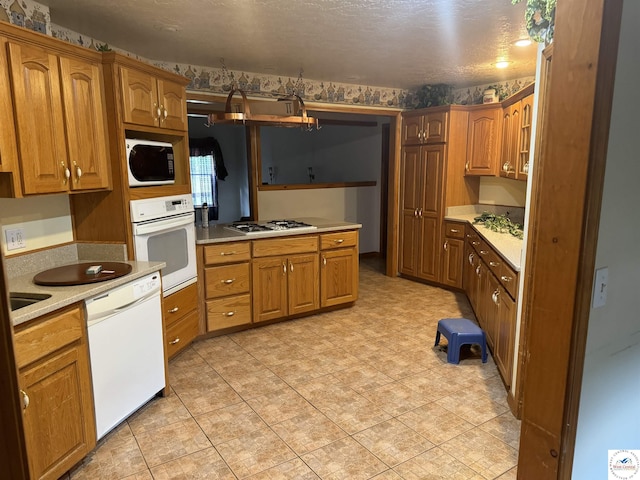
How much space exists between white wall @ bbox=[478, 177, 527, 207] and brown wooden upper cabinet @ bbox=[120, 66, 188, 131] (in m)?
3.45

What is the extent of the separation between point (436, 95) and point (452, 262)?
191 cm

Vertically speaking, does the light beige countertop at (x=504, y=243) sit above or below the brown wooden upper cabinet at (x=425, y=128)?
below

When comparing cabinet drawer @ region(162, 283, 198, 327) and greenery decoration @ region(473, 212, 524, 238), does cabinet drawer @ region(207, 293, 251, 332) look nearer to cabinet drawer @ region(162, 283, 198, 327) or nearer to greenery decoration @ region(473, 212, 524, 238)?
cabinet drawer @ region(162, 283, 198, 327)

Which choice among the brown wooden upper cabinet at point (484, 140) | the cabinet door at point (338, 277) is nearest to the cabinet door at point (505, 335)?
the cabinet door at point (338, 277)

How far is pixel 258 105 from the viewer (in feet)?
10.7

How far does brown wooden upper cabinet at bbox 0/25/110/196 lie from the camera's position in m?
2.04

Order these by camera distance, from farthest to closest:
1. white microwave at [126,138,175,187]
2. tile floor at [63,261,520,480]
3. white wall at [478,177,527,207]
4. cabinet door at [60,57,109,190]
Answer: white wall at [478,177,527,207] < white microwave at [126,138,175,187] < cabinet door at [60,57,109,190] < tile floor at [63,261,520,480]

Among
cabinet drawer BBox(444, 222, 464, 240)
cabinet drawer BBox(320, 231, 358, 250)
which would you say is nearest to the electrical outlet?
cabinet drawer BBox(320, 231, 358, 250)

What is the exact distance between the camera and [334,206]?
6.27 metres

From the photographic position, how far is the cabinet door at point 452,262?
15.6ft

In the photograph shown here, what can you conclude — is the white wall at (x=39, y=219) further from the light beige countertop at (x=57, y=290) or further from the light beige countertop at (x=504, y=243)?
the light beige countertop at (x=504, y=243)

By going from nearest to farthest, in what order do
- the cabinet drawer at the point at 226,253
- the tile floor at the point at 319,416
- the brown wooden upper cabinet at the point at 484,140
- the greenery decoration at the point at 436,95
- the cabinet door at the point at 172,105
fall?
the tile floor at the point at 319,416 → the cabinet door at the point at 172,105 → the cabinet drawer at the point at 226,253 → the brown wooden upper cabinet at the point at 484,140 → the greenery decoration at the point at 436,95

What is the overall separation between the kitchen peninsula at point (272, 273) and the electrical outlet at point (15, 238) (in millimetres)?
1248

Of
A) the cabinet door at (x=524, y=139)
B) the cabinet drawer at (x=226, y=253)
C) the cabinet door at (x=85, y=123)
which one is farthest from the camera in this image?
the cabinet door at (x=524, y=139)
